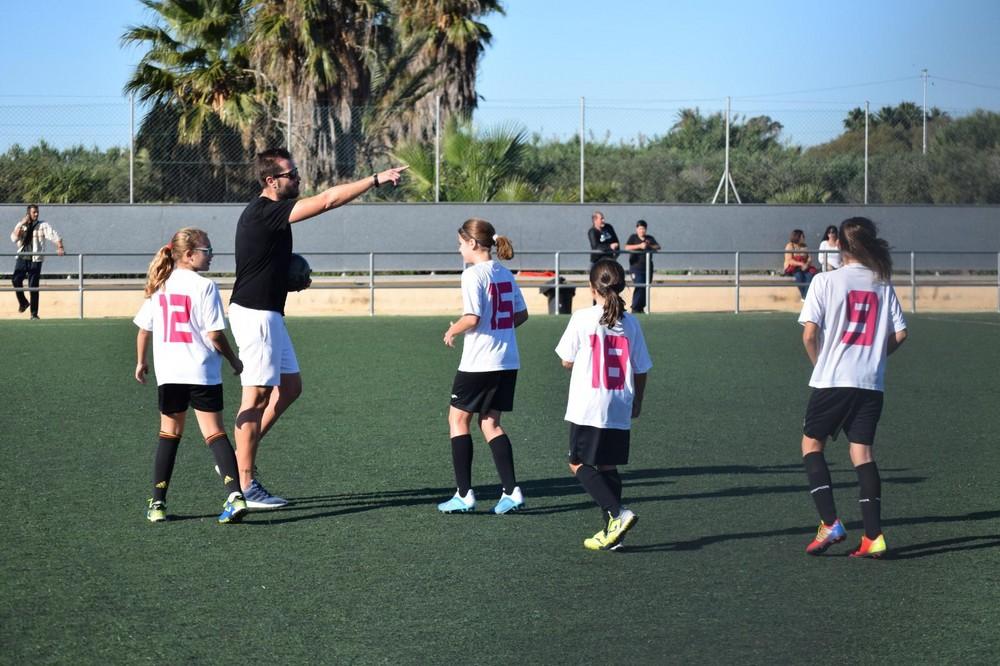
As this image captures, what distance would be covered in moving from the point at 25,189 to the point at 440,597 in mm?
25130

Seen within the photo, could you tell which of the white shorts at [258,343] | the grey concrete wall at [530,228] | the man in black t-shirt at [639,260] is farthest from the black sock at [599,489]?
the grey concrete wall at [530,228]

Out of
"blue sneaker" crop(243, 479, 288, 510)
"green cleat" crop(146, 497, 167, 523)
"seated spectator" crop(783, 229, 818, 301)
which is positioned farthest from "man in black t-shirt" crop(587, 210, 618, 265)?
"green cleat" crop(146, 497, 167, 523)

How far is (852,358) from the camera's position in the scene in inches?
244

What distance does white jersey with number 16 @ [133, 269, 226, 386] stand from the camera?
6.76 meters

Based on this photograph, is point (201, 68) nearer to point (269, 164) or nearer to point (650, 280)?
point (650, 280)

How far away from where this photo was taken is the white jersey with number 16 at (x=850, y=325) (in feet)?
20.3

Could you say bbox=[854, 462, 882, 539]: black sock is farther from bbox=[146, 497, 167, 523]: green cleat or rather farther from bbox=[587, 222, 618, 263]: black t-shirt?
bbox=[587, 222, 618, 263]: black t-shirt

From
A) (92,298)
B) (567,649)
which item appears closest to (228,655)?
(567,649)

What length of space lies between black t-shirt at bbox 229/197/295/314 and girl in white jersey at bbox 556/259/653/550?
150 cm

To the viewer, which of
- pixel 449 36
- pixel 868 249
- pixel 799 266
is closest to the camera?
pixel 868 249

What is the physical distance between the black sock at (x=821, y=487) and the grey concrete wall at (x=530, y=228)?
21.5m

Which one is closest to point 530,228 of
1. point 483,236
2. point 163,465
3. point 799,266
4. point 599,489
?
point 799,266

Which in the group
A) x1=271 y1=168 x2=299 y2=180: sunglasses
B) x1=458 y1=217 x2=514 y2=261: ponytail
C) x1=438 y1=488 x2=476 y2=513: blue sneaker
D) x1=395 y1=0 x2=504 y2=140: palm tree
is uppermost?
x1=395 y1=0 x2=504 y2=140: palm tree

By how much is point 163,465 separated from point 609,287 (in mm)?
2384
